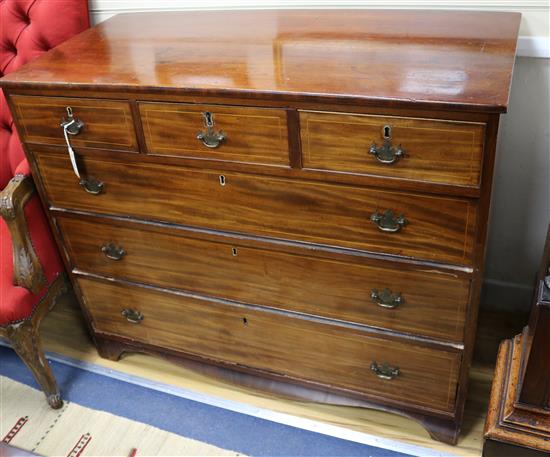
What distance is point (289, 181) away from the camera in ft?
4.04

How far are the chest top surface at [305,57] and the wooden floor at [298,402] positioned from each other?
938mm

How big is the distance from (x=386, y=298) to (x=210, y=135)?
527 millimetres

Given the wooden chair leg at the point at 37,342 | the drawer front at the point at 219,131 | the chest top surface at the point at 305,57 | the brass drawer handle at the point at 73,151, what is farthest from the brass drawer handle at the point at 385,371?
the wooden chair leg at the point at 37,342

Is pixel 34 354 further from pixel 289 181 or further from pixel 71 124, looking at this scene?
pixel 289 181

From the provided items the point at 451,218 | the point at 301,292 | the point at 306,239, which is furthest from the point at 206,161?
the point at 451,218

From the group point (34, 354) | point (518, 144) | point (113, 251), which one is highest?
point (518, 144)

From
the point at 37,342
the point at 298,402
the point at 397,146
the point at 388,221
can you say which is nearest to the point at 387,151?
the point at 397,146

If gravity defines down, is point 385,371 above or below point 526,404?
below

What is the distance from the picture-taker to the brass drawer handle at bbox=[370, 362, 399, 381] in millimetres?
1446

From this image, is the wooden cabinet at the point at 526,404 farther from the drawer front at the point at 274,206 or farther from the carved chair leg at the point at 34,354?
the carved chair leg at the point at 34,354

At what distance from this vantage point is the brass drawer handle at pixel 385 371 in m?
1.45

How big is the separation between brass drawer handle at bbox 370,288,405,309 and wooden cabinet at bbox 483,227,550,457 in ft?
1.16

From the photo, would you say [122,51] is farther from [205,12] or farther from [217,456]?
[217,456]

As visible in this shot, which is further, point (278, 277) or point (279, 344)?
point (279, 344)
